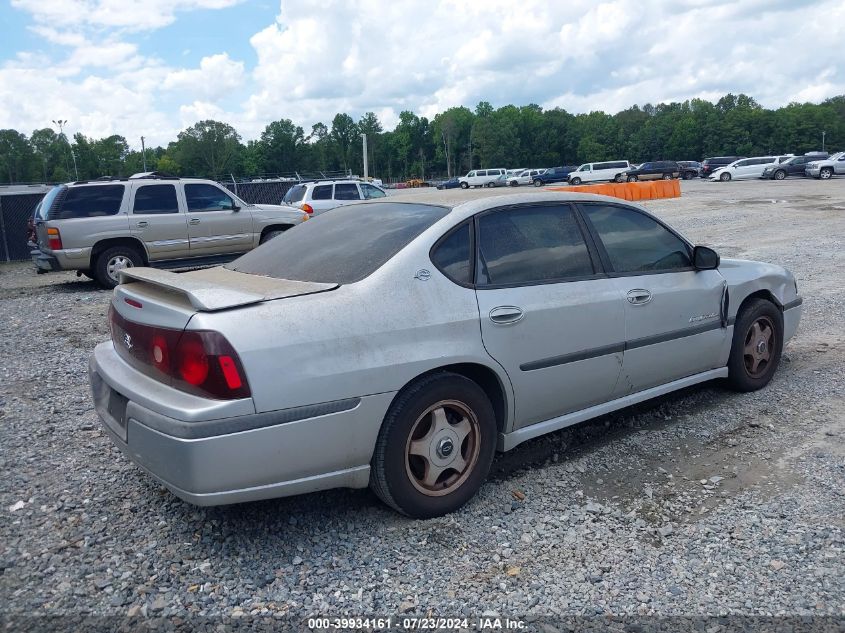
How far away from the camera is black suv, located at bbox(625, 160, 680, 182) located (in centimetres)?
5247

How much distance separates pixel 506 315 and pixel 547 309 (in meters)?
0.29

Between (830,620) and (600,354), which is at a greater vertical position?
(600,354)

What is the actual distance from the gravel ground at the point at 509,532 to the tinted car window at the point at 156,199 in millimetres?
7620

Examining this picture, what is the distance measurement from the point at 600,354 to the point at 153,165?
4767 inches

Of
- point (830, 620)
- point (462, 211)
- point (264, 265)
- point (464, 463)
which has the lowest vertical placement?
point (830, 620)

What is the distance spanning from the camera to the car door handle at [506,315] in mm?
3680

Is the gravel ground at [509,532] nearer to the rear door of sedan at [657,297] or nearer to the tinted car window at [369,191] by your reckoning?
the rear door of sedan at [657,297]

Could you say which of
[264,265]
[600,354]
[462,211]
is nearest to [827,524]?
[600,354]

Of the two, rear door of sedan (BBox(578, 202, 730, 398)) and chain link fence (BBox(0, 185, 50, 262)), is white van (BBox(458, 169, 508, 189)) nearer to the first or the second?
chain link fence (BBox(0, 185, 50, 262))

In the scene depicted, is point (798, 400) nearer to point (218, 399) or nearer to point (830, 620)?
point (830, 620)

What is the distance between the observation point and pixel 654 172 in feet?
174

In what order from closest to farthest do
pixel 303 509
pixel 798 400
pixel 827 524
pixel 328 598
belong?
pixel 328 598 → pixel 827 524 → pixel 303 509 → pixel 798 400

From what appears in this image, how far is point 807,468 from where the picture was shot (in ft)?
13.3

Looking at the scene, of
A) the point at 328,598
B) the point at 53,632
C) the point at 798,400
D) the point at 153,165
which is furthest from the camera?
the point at 153,165
